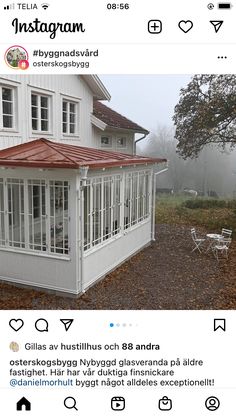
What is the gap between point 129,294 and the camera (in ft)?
25.3

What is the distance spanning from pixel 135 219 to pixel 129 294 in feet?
11.6

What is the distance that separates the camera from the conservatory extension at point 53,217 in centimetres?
716

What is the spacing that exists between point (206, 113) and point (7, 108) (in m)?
8.44

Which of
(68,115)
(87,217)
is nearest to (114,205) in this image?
(87,217)

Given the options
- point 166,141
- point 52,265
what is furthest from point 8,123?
point 166,141

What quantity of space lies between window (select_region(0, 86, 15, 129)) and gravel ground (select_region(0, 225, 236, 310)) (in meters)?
3.79

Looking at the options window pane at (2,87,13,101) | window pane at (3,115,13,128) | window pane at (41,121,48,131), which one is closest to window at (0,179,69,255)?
window pane at (3,115,13,128)

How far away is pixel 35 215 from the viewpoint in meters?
7.68
